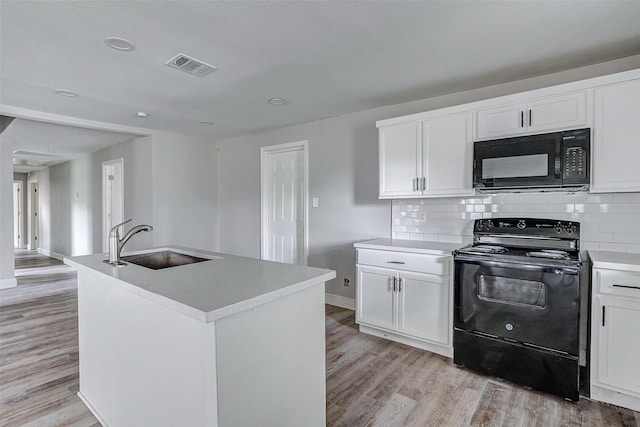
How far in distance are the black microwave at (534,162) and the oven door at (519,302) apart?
2.14 ft

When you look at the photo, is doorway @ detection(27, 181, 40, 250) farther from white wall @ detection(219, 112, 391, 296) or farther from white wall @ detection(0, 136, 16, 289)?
white wall @ detection(219, 112, 391, 296)

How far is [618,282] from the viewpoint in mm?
1986

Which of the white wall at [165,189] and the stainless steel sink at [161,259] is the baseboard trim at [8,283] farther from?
the stainless steel sink at [161,259]

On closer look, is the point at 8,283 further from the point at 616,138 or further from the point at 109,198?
the point at 616,138

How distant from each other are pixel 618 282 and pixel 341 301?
2.61 m

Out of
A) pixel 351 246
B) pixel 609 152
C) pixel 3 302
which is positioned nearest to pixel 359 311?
pixel 351 246

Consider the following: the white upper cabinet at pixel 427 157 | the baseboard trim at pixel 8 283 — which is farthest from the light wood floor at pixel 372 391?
the baseboard trim at pixel 8 283

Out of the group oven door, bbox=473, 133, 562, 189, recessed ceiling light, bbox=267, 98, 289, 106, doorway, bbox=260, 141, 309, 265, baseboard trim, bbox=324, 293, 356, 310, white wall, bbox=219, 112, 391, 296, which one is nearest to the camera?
oven door, bbox=473, 133, 562, 189

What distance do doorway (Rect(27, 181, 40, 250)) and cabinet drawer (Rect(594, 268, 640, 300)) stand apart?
466 inches

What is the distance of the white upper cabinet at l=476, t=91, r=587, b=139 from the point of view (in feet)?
7.56

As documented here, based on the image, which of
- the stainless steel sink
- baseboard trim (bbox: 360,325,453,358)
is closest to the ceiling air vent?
the stainless steel sink

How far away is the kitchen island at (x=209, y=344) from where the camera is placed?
1.18 meters

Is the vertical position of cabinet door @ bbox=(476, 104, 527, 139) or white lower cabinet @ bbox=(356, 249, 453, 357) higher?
cabinet door @ bbox=(476, 104, 527, 139)

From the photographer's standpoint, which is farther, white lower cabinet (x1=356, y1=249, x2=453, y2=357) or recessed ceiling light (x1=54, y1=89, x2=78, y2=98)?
recessed ceiling light (x1=54, y1=89, x2=78, y2=98)
